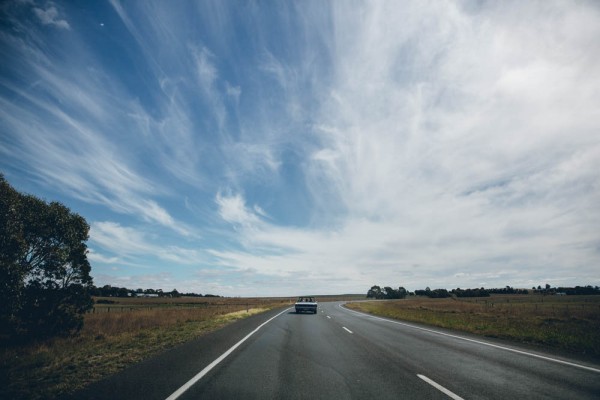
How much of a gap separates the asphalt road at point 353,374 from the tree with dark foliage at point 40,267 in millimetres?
7598

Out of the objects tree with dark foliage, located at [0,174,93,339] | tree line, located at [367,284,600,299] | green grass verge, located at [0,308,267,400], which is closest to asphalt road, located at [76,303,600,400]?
green grass verge, located at [0,308,267,400]

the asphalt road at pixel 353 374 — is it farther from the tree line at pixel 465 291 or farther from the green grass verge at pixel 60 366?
the tree line at pixel 465 291

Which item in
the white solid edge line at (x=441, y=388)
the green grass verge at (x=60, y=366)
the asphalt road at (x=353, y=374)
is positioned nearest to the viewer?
the white solid edge line at (x=441, y=388)

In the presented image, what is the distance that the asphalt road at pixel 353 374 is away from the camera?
530 cm

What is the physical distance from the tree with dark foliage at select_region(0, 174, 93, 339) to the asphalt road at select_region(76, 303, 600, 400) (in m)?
7.60

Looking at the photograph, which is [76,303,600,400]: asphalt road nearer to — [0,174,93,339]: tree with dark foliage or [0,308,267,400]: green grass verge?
[0,308,267,400]: green grass verge

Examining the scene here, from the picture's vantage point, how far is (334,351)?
30.8 ft

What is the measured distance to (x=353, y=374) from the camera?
21.7 ft

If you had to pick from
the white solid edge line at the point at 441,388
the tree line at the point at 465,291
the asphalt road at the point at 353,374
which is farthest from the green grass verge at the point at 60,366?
the tree line at the point at 465,291

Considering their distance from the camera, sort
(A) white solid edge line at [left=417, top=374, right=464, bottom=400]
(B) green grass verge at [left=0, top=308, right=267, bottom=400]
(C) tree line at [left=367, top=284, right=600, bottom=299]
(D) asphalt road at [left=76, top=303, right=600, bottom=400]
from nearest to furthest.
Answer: (A) white solid edge line at [left=417, top=374, right=464, bottom=400] → (D) asphalt road at [left=76, top=303, right=600, bottom=400] → (B) green grass verge at [left=0, top=308, right=267, bottom=400] → (C) tree line at [left=367, top=284, right=600, bottom=299]

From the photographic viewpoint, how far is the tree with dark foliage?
11.7 meters

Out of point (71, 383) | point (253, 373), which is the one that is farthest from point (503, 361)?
point (71, 383)

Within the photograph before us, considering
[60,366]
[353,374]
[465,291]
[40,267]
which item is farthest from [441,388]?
[465,291]

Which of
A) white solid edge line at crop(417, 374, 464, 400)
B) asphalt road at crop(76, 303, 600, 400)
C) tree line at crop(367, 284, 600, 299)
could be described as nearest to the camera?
white solid edge line at crop(417, 374, 464, 400)
